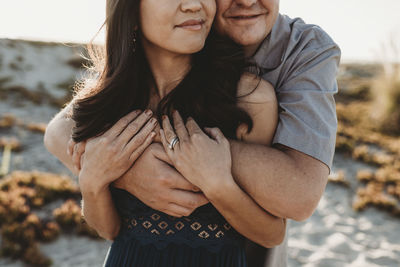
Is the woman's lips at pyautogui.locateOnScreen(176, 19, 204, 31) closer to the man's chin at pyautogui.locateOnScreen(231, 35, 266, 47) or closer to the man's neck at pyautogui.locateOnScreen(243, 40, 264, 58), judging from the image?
the man's chin at pyautogui.locateOnScreen(231, 35, 266, 47)

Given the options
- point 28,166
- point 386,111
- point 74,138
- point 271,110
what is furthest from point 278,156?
point 386,111

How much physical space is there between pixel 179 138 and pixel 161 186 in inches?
9.4

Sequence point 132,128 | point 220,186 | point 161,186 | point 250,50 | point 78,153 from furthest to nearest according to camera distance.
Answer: point 250,50 < point 78,153 < point 132,128 < point 161,186 < point 220,186

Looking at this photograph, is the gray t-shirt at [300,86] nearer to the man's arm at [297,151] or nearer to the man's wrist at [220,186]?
the man's arm at [297,151]

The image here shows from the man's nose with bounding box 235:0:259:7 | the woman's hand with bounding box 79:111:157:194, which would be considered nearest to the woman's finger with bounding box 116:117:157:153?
the woman's hand with bounding box 79:111:157:194

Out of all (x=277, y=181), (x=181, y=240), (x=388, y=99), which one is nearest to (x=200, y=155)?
(x=277, y=181)

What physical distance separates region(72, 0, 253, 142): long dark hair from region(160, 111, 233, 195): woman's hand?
0.46 feet

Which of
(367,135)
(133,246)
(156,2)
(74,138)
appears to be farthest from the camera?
(367,135)

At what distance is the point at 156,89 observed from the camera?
2.02 m

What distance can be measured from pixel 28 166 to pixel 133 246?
628 centimetres

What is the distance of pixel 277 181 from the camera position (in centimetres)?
152

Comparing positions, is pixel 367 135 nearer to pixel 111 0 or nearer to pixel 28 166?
pixel 28 166

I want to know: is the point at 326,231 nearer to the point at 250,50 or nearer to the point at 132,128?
the point at 250,50

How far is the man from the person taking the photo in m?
1.54
